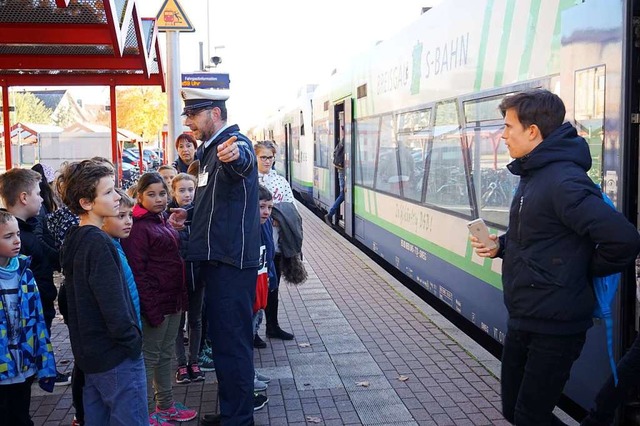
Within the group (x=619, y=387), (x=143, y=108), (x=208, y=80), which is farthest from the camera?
(x=143, y=108)

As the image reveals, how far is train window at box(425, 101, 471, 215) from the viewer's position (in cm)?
674

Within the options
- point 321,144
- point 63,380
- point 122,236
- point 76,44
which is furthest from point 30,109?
point 122,236

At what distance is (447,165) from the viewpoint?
7.20m

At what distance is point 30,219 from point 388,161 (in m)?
5.81

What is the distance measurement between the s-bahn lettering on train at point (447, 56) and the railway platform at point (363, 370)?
96.5 inches

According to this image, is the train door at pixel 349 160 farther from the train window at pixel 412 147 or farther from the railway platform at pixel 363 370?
the railway platform at pixel 363 370

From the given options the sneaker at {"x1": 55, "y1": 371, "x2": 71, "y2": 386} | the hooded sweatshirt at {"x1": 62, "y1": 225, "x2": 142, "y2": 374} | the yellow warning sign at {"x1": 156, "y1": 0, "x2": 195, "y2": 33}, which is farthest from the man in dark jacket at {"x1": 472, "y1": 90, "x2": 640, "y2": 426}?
the yellow warning sign at {"x1": 156, "y1": 0, "x2": 195, "y2": 33}

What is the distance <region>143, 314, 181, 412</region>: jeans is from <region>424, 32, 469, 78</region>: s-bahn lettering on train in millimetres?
3687

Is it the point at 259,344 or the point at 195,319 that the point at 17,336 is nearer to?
the point at 195,319

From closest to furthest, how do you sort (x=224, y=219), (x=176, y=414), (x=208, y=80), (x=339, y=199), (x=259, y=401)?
(x=224, y=219)
(x=176, y=414)
(x=259, y=401)
(x=339, y=199)
(x=208, y=80)

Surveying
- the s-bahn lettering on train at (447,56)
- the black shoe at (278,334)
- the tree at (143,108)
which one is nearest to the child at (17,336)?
the black shoe at (278,334)

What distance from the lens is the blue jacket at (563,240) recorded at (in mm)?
2906

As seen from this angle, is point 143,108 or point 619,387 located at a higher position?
point 143,108

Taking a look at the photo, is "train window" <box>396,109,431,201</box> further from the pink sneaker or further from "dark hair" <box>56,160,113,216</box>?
"dark hair" <box>56,160,113,216</box>
